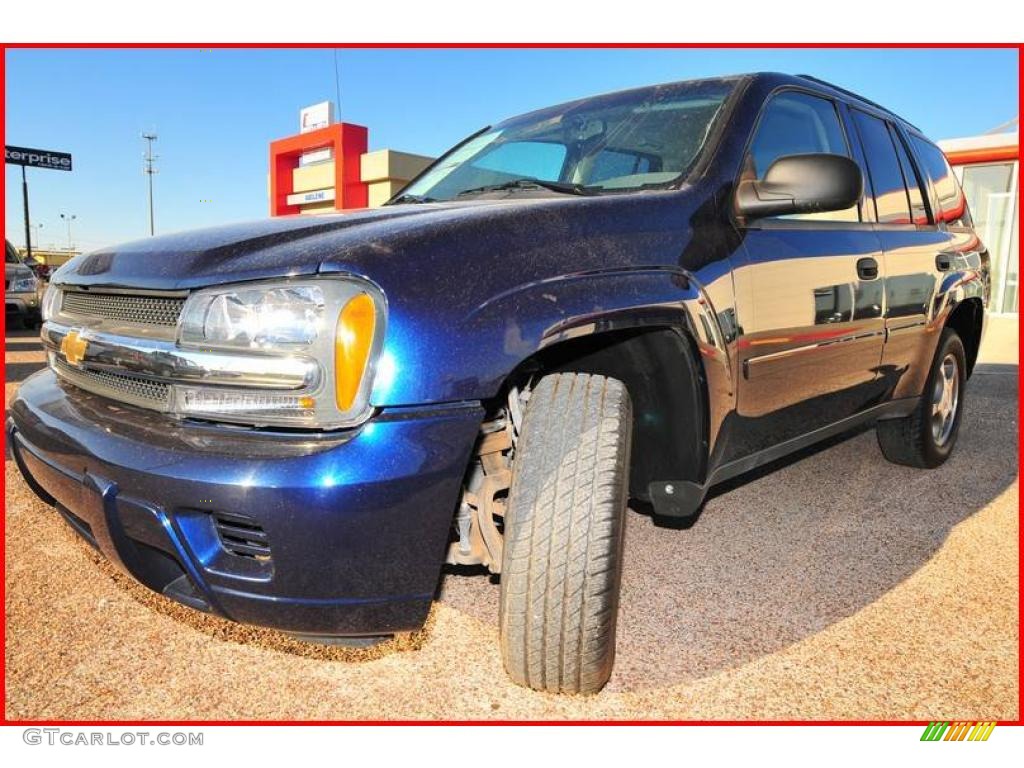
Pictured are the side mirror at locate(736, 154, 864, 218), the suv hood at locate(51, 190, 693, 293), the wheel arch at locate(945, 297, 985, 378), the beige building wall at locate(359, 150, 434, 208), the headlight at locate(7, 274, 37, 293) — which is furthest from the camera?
the beige building wall at locate(359, 150, 434, 208)

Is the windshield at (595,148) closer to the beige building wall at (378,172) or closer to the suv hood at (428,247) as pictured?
the suv hood at (428,247)

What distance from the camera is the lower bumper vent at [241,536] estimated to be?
1.50 metres

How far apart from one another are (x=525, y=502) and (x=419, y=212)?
79 cm

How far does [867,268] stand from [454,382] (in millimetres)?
2124

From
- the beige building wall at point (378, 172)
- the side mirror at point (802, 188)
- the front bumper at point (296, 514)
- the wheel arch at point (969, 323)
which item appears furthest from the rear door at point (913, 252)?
the beige building wall at point (378, 172)

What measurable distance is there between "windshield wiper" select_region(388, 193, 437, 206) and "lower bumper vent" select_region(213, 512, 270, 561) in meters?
1.48

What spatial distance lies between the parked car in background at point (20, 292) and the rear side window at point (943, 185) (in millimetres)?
11662

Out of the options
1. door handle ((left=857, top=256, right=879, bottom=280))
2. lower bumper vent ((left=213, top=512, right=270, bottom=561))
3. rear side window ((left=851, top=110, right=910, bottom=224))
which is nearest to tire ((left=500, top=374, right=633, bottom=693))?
lower bumper vent ((left=213, top=512, right=270, bottom=561))

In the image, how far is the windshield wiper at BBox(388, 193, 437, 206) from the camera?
273 centimetres

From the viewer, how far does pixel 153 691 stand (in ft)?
6.45

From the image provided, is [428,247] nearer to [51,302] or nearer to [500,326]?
[500,326]

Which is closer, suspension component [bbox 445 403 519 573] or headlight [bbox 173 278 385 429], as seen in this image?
headlight [bbox 173 278 385 429]

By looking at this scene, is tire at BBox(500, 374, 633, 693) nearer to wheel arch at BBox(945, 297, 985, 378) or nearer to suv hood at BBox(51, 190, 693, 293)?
suv hood at BBox(51, 190, 693, 293)
